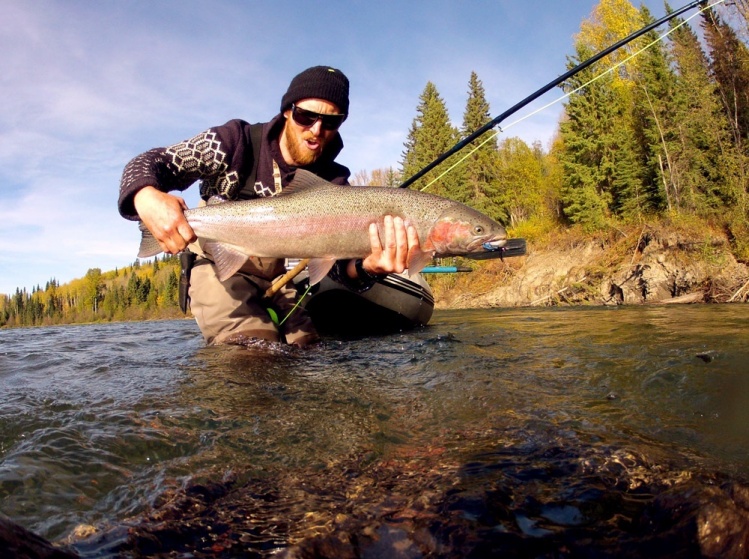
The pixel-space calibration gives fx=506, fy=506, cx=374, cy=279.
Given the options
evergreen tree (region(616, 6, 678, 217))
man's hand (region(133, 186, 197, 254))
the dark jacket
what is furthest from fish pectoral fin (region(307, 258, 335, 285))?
evergreen tree (region(616, 6, 678, 217))

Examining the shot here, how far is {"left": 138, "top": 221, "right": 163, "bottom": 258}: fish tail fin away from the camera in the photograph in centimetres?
430

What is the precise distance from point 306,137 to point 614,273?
26.6 metres

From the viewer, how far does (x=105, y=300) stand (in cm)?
10112

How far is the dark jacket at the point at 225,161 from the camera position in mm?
4692

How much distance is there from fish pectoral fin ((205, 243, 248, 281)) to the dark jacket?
Result: 2.45ft

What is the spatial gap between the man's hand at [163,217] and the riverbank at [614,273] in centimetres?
2247

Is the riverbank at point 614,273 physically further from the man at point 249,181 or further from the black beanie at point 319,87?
the black beanie at point 319,87

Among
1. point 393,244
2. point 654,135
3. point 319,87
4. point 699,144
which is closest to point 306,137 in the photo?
point 319,87

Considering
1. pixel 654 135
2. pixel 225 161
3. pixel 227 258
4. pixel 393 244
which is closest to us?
pixel 393 244

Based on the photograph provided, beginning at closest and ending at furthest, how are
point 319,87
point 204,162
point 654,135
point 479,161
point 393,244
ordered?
1. point 393,244
2. point 319,87
3. point 204,162
4. point 654,135
5. point 479,161

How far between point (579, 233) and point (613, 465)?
35530 mm

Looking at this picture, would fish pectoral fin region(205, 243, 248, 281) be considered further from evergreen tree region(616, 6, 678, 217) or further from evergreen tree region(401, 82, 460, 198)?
evergreen tree region(401, 82, 460, 198)

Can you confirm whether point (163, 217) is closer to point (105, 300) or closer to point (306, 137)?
point (306, 137)

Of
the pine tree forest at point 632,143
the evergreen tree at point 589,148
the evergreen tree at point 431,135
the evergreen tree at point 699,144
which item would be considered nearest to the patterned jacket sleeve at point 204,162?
the pine tree forest at point 632,143
